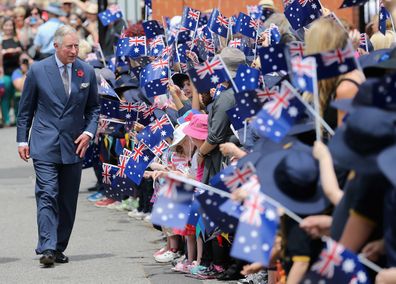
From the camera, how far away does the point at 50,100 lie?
10.5 meters

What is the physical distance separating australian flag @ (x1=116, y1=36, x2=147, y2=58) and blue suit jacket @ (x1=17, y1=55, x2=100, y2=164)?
8.18 feet

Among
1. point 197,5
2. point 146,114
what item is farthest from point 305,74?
point 197,5

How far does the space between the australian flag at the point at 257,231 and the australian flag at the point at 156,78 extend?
6.20m

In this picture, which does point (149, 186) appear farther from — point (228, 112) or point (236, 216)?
point (236, 216)

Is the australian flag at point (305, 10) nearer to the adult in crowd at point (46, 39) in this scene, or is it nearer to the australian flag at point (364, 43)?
the australian flag at point (364, 43)

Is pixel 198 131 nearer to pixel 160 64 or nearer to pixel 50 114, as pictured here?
pixel 50 114

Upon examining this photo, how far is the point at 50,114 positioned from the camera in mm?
10492

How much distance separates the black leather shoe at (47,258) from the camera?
33.4 ft

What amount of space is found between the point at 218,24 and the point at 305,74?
251 inches

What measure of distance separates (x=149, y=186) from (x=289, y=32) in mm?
3363

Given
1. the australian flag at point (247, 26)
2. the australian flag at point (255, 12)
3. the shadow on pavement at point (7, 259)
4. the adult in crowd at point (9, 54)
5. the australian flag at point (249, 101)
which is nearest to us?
the australian flag at point (249, 101)

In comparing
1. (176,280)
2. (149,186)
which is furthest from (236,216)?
(149,186)

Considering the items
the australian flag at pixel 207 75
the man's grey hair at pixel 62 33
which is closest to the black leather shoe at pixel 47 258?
the man's grey hair at pixel 62 33

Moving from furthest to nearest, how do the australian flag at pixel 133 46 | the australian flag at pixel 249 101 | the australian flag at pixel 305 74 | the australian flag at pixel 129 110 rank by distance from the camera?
the australian flag at pixel 133 46 → the australian flag at pixel 129 110 → the australian flag at pixel 249 101 → the australian flag at pixel 305 74
